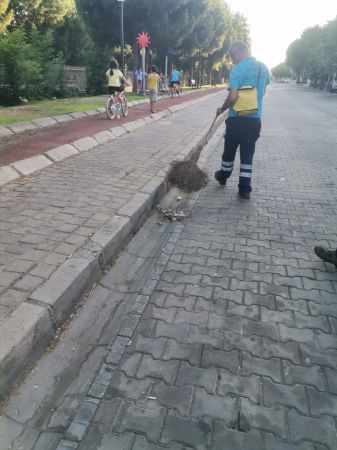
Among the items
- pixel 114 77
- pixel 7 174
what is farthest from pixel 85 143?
pixel 114 77

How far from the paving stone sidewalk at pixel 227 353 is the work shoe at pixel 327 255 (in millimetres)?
103

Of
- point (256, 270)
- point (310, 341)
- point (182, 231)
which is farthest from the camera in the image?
point (182, 231)

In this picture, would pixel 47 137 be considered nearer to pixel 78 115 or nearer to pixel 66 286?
pixel 78 115

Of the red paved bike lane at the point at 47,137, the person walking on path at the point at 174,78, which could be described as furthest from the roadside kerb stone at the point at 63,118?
the person walking on path at the point at 174,78

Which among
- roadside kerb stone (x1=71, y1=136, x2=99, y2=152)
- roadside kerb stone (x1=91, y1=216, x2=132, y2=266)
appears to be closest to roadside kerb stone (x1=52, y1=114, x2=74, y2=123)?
roadside kerb stone (x1=71, y1=136, x2=99, y2=152)

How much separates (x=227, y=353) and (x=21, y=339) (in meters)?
1.39

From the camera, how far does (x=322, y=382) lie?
2.35 meters

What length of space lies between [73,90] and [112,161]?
15675mm

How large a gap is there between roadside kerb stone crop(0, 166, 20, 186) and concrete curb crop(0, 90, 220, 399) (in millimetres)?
2021

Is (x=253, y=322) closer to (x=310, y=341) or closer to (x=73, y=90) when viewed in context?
(x=310, y=341)

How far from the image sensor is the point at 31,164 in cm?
604

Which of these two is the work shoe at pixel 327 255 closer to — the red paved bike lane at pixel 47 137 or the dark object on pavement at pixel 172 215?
the dark object on pavement at pixel 172 215

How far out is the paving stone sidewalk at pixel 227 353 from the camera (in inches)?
80.0

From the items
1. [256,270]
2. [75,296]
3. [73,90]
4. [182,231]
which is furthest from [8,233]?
[73,90]
